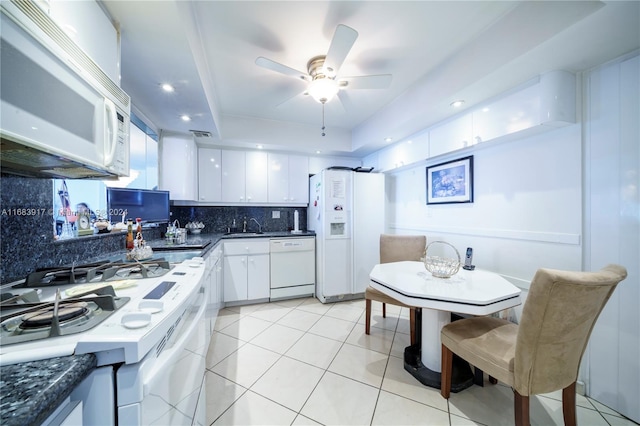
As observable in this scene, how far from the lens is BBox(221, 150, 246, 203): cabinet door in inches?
129

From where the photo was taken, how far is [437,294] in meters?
1.39

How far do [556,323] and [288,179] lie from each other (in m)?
3.13

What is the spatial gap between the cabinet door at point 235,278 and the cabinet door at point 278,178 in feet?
3.26

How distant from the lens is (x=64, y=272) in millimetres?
1063

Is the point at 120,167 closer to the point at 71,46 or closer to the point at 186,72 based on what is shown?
the point at 71,46

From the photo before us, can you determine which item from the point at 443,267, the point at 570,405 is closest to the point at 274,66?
the point at 443,267

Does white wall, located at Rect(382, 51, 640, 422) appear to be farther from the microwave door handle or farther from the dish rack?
the microwave door handle

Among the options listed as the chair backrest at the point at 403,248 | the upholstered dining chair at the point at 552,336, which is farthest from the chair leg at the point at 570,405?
the chair backrest at the point at 403,248

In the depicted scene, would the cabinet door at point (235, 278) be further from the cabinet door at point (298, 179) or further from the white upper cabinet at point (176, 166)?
the cabinet door at point (298, 179)

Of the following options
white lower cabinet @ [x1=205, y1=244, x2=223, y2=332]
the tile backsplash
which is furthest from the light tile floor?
the tile backsplash

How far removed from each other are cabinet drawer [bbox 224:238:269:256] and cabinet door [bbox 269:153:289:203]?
0.69 metres

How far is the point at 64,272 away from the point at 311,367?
1.66m


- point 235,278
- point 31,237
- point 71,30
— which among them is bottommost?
point 235,278

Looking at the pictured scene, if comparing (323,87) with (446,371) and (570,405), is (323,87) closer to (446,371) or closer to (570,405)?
(446,371)
